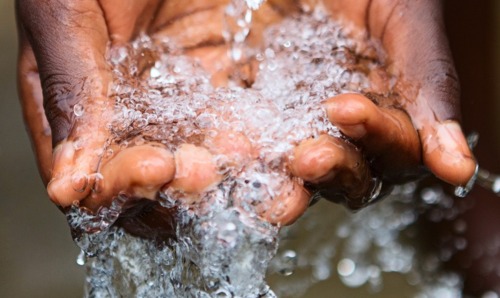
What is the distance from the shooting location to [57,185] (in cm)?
82

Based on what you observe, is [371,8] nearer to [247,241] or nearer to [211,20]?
[211,20]

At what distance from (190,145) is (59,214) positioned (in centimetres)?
94

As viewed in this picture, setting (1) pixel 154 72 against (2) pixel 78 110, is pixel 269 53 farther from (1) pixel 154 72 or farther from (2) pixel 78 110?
(2) pixel 78 110

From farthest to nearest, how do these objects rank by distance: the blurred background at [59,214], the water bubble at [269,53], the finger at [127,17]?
1. the blurred background at [59,214]
2. the water bubble at [269,53]
3. the finger at [127,17]

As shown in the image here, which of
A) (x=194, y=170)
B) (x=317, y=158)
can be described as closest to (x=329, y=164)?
(x=317, y=158)

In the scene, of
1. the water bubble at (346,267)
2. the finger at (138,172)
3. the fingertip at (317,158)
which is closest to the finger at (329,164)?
the fingertip at (317,158)

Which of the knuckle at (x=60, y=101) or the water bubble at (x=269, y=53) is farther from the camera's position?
the water bubble at (x=269, y=53)

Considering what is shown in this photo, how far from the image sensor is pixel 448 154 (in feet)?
2.80

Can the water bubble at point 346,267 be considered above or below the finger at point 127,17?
below

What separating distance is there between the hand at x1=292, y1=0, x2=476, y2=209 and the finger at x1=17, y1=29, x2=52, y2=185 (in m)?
0.42

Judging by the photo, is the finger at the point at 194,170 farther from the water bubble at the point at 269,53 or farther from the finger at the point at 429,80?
the water bubble at the point at 269,53

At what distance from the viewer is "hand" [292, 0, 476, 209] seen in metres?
0.79

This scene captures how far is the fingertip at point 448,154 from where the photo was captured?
848 millimetres

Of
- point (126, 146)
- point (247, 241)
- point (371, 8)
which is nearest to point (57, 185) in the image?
point (126, 146)
